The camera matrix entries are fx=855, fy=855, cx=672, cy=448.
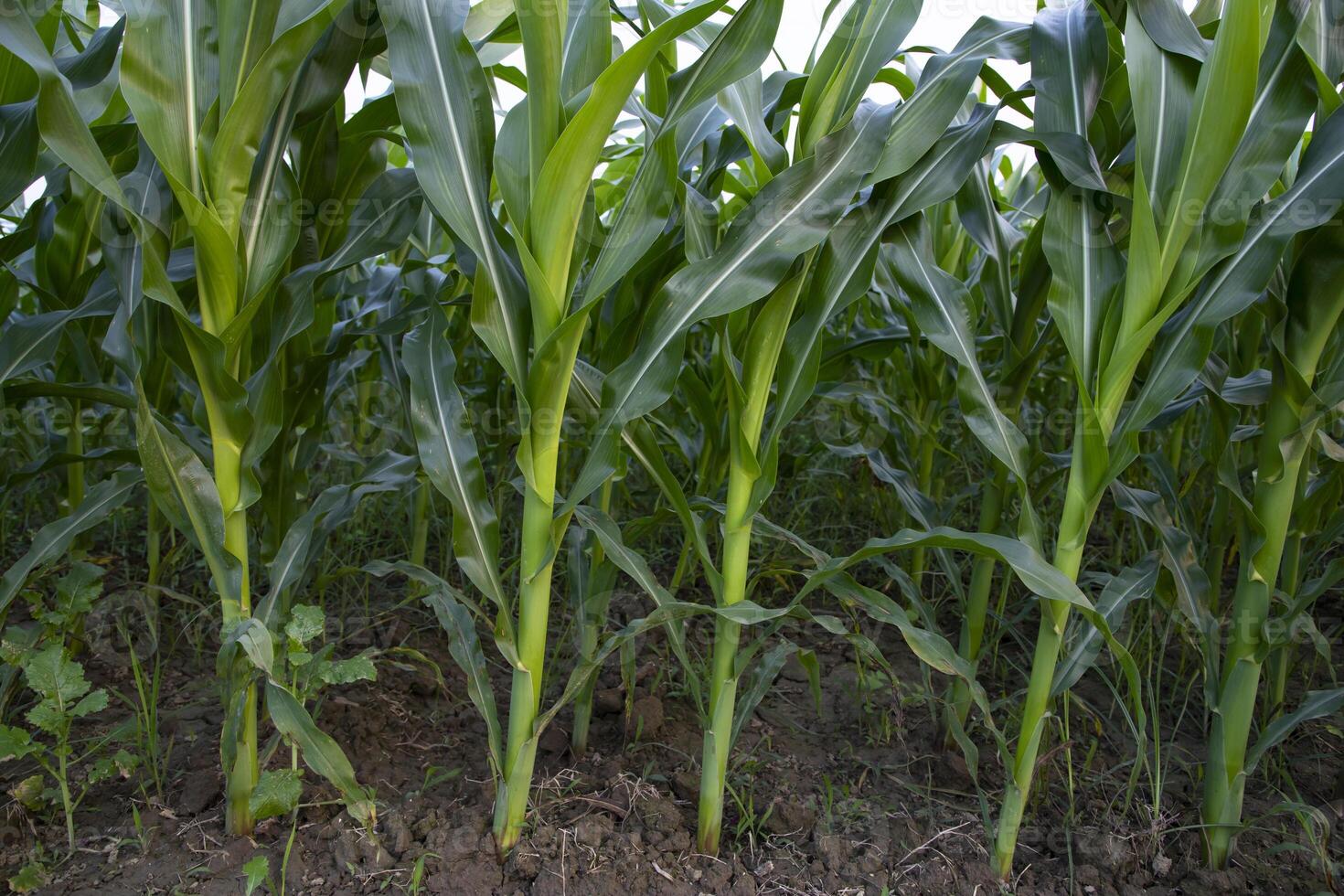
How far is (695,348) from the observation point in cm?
296

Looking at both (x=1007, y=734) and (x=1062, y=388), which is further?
(x=1062, y=388)

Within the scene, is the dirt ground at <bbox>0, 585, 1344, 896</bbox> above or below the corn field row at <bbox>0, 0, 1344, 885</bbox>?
below

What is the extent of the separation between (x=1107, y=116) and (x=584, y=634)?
1386 mm

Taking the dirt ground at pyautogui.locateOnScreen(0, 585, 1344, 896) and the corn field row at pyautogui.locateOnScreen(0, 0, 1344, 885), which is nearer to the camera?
the corn field row at pyautogui.locateOnScreen(0, 0, 1344, 885)

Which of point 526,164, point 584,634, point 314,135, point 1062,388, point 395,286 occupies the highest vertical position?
point 314,135

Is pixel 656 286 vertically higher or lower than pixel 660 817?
higher

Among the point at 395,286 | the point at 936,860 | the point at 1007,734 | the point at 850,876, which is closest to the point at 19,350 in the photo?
the point at 395,286

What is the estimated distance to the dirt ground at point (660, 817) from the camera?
1.53 m

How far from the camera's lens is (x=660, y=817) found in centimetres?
167

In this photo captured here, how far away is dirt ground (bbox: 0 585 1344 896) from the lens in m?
1.53

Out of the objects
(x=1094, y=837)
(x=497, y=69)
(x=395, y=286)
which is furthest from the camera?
(x=395, y=286)

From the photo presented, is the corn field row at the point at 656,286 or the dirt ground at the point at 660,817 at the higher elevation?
the corn field row at the point at 656,286

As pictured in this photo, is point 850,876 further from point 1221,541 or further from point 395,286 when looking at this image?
point 395,286

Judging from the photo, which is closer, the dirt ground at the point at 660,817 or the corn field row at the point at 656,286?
the corn field row at the point at 656,286
